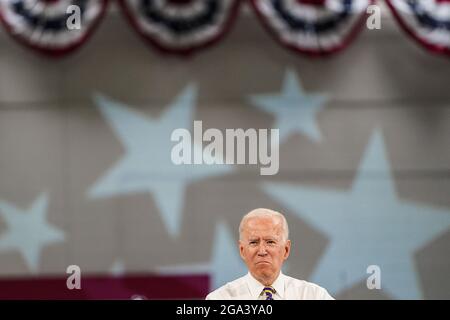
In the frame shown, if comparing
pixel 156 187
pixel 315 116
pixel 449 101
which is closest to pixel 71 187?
pixel 156 187

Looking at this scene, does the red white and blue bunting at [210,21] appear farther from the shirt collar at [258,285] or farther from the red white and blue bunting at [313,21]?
the shirt collar at [258,285]

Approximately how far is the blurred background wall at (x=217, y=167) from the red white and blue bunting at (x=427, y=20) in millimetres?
89

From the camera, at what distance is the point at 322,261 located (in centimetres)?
381

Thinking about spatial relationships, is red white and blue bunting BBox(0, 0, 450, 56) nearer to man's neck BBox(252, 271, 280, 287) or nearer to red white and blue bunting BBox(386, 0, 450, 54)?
red white and blue bunting BBox(386, 0, 450, 54)

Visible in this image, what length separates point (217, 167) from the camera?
379cm

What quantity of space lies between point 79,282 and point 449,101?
8.08 ft

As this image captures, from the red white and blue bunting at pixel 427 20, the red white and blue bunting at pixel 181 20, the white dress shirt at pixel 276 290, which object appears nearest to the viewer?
the white dress shirt at pixel 276 290

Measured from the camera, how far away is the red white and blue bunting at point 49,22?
151 inches

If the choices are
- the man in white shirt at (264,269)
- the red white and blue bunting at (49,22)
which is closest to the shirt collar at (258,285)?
the man in white shirt at (264,269)

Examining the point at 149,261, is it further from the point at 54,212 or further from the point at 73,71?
the point at 73,71

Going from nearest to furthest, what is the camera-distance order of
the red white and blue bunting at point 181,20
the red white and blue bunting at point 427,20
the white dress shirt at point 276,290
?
1. the white dress shirt at point 276,290
2. the red white and blue bunting at point 427,20
3. the red white and blue bunting at point 181,20

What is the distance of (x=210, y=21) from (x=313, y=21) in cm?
61

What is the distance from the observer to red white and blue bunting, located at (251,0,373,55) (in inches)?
150
